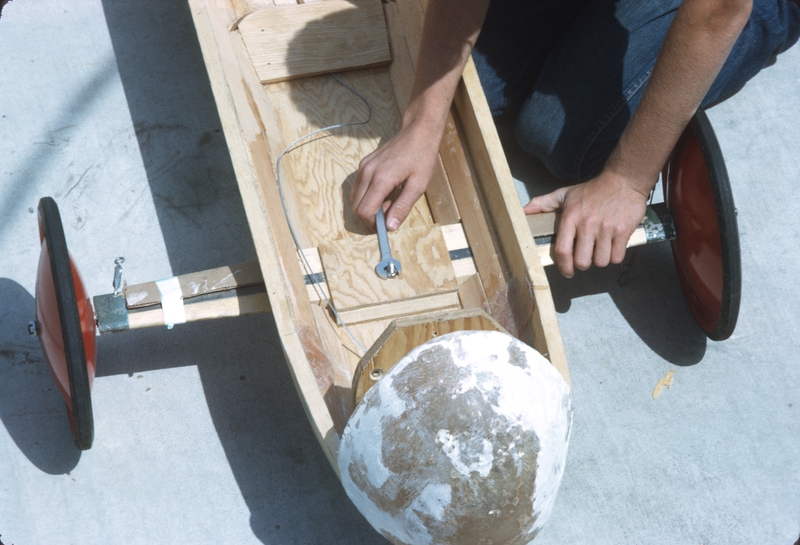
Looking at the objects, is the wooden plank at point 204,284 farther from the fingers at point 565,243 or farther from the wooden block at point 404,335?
the fingers at point 565,243

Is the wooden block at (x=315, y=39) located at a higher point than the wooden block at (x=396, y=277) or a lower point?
higher

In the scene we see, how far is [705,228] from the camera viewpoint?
1737mm

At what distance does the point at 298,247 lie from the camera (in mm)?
1743

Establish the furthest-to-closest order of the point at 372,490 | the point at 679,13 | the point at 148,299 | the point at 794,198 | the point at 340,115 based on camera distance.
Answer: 1. the point at 794,198
2. the point at 340,115
3. the point at 148,299
4. the point at 679,13
5. the point at 372,490

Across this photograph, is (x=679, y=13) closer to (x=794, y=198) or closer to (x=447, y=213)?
(x=447, y=213)

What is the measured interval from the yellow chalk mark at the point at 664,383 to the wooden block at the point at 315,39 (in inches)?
44.2

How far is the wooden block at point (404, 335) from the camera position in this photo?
51.4 inches

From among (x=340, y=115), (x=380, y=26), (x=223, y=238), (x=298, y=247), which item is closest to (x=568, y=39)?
(x=380, y=26)

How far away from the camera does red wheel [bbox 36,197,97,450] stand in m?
1.45

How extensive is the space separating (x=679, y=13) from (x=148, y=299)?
1271 mm

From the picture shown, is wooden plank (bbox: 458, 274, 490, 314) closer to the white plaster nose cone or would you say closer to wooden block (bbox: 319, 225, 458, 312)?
wooden block (bbox: 319, 225, 458, 312)

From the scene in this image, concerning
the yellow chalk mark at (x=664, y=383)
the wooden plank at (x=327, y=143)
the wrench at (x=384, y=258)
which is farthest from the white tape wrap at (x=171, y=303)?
the yellow chalk mark at (x=664, y=383)

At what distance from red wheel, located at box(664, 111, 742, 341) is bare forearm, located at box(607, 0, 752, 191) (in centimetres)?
13

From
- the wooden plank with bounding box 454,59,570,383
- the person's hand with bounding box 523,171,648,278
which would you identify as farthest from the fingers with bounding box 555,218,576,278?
the wooden plank with bounding box 454,59,570,383
